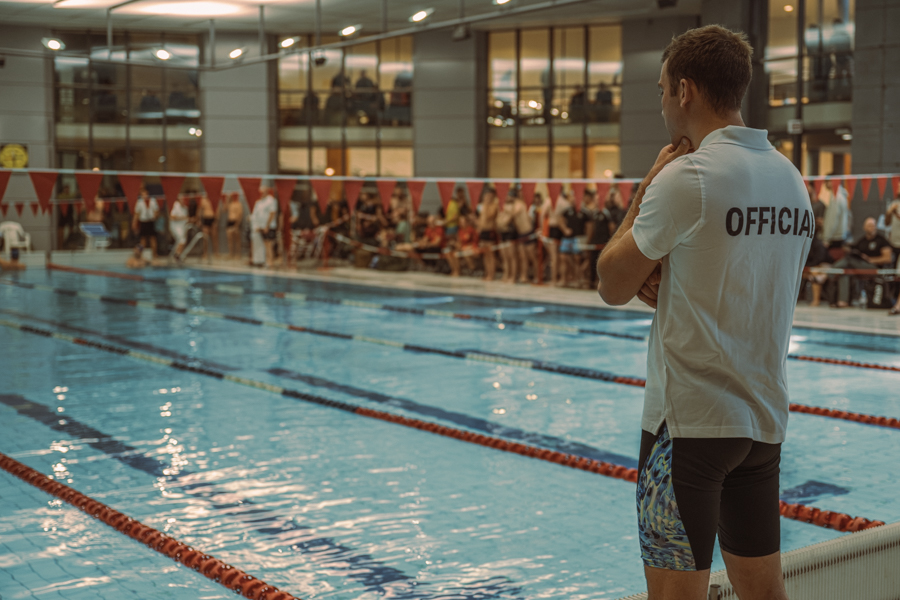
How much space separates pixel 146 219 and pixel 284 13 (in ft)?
17.9

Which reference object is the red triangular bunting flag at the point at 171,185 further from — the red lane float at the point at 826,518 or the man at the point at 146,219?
the red lane float at the point at 826,518

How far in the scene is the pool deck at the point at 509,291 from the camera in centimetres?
994

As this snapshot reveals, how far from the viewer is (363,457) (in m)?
4.83

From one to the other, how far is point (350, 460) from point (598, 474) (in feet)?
4.20

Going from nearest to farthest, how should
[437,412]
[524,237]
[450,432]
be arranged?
[450,432], [437,412], [524,237]

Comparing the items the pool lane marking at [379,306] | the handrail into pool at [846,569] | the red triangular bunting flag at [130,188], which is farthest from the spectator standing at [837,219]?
the handrail into pool at [846,569]

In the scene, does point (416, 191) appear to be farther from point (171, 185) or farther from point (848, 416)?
point (848, 416)

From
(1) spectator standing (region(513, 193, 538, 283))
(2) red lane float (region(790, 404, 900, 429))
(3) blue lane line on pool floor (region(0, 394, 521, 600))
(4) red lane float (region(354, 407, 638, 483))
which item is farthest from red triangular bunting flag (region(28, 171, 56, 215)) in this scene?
(2) red lane float (region(790, 404, 900, 429))

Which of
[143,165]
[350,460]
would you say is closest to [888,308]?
[350,460]

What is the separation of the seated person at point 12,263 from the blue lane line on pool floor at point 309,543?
13563 mm

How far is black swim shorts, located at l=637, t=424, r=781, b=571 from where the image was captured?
1.55 m

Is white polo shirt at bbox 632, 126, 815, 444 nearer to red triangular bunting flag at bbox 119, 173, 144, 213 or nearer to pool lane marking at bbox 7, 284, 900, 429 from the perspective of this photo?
pool lane marking at bbox 7, 284, 900, 429

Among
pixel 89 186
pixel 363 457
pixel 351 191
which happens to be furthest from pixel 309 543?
pixel 351 191

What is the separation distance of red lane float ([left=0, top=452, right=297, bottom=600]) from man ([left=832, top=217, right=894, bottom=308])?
9.76m
